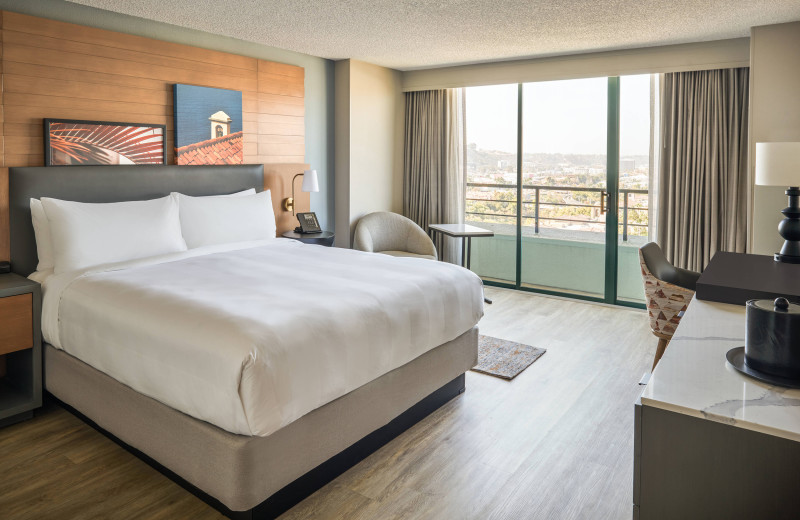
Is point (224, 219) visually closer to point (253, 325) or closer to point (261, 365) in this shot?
point (253, 325)

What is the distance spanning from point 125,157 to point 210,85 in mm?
929

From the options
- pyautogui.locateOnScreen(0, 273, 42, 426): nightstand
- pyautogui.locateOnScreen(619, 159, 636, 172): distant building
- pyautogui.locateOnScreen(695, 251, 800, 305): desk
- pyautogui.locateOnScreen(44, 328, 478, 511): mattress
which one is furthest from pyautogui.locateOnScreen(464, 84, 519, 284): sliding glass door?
pyautogui.locateOnScreen(0, 273, 42, 426): nightstand

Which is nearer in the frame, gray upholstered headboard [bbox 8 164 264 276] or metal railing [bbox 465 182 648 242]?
gray upholstered headboard [bbox 8 164 264 276]

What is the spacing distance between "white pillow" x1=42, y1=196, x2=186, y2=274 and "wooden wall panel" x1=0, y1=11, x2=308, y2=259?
1.23 feet

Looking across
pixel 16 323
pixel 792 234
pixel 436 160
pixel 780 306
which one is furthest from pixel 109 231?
pixel 792 234

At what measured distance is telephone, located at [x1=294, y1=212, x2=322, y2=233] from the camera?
4984mm

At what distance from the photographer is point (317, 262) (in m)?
3.44

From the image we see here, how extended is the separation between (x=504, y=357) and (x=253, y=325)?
2.20m

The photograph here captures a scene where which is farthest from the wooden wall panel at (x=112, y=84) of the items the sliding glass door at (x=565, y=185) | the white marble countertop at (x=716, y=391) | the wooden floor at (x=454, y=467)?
the white marble countertop at (x=716, y=391)

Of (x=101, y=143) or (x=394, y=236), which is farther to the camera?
(x=394, y=236)

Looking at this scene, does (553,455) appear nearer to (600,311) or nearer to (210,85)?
(600,311)

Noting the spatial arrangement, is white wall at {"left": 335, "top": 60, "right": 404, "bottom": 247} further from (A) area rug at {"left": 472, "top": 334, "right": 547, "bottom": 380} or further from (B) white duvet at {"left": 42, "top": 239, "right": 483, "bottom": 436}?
(B) white duvet at {"left": 42, "top": 239, "right": 483, "bottom": 436}

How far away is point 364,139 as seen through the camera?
225 inches

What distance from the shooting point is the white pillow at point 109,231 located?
3.17 meters
